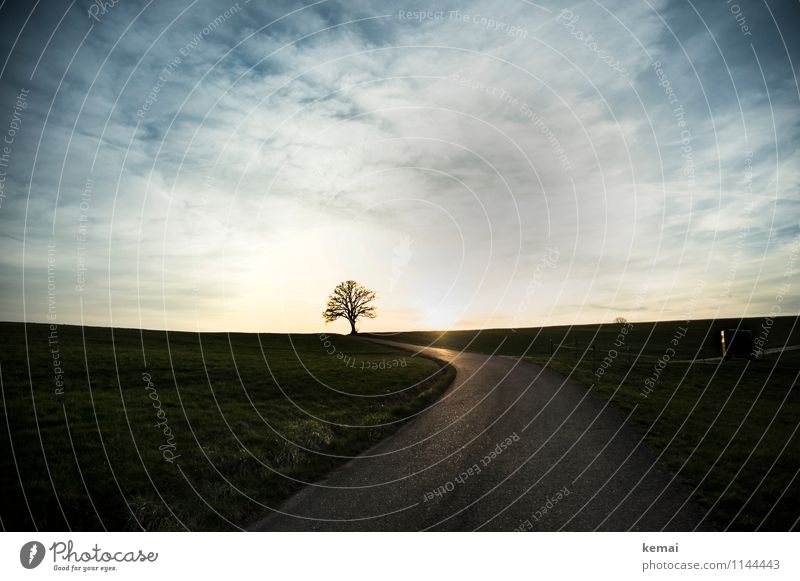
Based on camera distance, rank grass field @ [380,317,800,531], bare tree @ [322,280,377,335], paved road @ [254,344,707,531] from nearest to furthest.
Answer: paved road @ [254,344,707,531] → grass field @ [380,317,800,531] → bare tree @ [322,280,377,335]

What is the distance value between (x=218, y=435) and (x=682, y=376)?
30278mm

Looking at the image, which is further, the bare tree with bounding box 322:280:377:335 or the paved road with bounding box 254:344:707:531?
the bare tree with bounding box 322:280:377:335

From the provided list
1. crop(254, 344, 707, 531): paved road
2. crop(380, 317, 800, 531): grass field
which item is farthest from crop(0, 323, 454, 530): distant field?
crop(380, 317, 800, 531): grass field

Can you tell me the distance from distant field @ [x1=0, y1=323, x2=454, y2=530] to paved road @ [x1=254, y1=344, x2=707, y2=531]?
3.76 feet

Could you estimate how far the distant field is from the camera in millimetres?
8039

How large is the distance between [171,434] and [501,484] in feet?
33.8

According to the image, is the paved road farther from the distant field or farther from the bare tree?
the bare tree

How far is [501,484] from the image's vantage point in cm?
888

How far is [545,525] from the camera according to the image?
286 inches

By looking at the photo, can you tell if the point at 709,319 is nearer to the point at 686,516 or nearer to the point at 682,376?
the point at 682,376

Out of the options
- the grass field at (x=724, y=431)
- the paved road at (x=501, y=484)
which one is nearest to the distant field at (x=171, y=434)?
the paved road at (x=501, y=484)

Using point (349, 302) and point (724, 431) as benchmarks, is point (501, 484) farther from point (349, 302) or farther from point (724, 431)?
point (349, 302)
